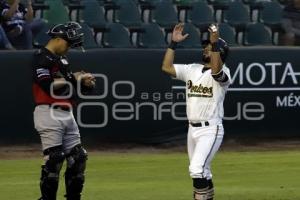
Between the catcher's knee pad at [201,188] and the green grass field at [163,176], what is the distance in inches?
Result: 68.2

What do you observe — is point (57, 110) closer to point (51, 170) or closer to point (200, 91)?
point (51, 170)

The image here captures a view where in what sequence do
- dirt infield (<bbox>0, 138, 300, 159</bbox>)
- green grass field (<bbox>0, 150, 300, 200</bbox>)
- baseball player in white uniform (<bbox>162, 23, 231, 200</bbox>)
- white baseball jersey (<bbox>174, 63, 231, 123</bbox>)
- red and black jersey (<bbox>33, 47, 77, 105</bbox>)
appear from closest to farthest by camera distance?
baseball player in white uniform (<bbox>162, 23, 231, 200</bbox>)
red and black jersey (<bbox>33, 47, 77, 105</bbox>)
white baseball jersey (<bbox>174, 63, 231, 123</bbox>)
green grass field (<bbox>0, 150, 300, 200</bbox>)
dirt infield (<bbox>0, 138, 300, 159</bbox>)

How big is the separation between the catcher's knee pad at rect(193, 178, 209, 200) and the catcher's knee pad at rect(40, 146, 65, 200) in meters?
1.34

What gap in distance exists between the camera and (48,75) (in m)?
8.24

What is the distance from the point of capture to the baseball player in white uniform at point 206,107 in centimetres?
812

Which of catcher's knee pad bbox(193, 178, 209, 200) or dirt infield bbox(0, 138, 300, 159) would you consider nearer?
catcher's knee pad bbox(193, 178, 209, 200)

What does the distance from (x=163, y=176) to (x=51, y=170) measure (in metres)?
3.90

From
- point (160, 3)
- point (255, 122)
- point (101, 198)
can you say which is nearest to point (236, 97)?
point (255, 122)

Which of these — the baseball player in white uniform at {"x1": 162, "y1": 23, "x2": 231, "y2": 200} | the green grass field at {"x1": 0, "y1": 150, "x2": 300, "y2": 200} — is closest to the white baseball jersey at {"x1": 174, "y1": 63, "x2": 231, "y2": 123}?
the baseball player in white uniform at {"x1": 162, "y1": 23, "x2": 231, "y2": 200}

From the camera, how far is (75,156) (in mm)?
8430

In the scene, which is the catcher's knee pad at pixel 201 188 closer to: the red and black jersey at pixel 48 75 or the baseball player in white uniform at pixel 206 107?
the baseball player in white uniform at pixel 206 107

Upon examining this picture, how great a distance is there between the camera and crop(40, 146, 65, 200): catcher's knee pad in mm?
8266

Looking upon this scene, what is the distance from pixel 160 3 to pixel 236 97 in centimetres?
315

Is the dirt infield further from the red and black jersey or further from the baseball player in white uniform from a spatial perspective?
the baseball player in white uniform
